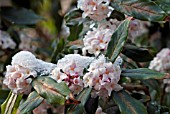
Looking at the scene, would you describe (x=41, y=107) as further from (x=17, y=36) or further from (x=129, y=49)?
(x=17, y=36)

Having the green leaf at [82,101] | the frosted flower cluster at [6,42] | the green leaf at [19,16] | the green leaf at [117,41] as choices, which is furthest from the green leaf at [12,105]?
the green leaf at [19,16]

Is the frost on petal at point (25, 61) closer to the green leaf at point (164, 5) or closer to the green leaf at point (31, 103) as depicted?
the green leaf at point (31, 103)

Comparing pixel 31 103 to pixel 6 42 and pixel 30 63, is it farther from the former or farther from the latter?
pixel 6 42

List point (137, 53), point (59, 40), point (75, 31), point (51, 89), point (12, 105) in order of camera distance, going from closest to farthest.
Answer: point (51, 89) < point (12, 105) < point (137, 53) < point (75, 31) < point (59, 40)

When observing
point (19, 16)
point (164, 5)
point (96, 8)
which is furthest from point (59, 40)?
point (164, 5)

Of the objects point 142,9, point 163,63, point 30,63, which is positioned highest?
point 142,9
